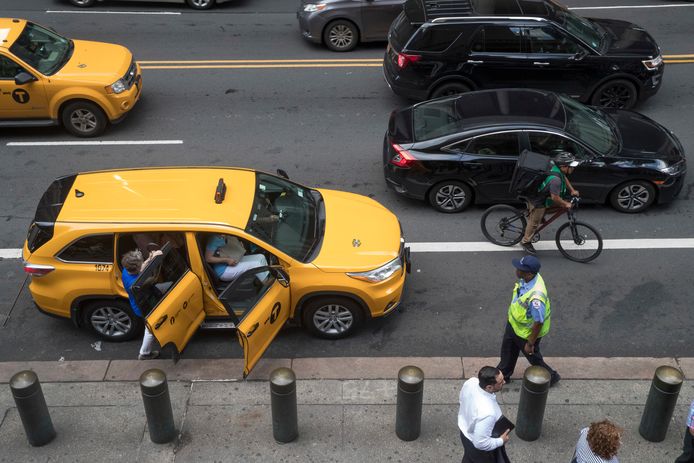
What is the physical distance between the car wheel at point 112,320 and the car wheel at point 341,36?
9.19 metres

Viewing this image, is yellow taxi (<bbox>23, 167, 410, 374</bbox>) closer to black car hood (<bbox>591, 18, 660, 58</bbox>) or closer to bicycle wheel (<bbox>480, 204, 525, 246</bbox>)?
bicycle wheel (<bbox>480, 204, 525, 246</bbox>)

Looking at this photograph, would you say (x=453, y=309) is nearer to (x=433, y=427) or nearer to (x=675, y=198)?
(x=433, y=427)

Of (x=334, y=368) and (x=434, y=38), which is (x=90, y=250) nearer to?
(x=334, y=368)

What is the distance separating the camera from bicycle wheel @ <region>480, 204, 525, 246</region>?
945cm

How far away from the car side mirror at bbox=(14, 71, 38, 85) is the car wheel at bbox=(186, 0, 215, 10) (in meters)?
6.68

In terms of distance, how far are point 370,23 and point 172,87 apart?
430cm

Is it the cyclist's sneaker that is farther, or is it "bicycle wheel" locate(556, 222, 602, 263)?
the cyclist's sneaker

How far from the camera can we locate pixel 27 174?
11211mm

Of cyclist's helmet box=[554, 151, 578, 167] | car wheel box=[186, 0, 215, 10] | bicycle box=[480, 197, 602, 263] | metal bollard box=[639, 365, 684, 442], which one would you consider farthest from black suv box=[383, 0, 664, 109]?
metal bollard box=[639, 365, 684, 442]

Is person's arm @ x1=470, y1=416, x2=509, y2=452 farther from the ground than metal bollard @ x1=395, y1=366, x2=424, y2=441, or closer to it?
farther from the ground

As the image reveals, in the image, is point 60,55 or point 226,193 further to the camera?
point 60,55

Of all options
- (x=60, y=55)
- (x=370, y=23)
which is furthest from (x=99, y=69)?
(x=370, y=23)

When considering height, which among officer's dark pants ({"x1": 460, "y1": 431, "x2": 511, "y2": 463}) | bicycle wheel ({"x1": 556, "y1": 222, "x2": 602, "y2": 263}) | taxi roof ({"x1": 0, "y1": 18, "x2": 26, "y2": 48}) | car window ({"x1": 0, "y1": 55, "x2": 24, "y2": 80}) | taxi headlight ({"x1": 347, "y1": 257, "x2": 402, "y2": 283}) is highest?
taxi roof ({"x1": 0, "y1": 18, "x2": 26, "y2": 48})

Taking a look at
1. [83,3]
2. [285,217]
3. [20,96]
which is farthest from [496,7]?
[83,3]
